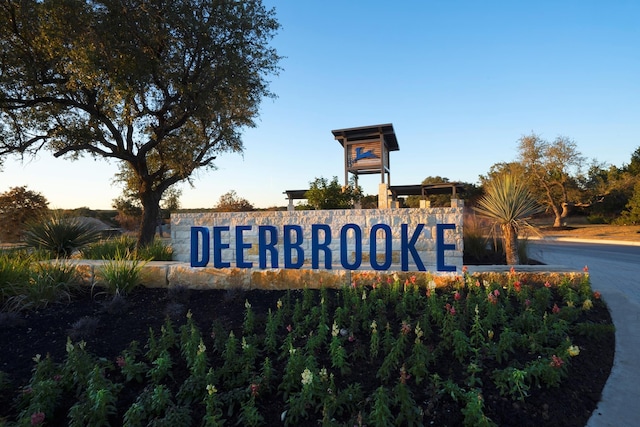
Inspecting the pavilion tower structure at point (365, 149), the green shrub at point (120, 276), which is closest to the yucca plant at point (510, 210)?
the green shrub at point (120, 276)

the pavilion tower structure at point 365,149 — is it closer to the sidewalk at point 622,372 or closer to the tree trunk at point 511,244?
the tree trunk at point 511,244

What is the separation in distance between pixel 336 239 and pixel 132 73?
791cm

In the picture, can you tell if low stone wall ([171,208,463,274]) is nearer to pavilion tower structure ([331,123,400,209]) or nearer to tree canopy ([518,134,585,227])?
pavilion tower structure ([331,123,400,209])

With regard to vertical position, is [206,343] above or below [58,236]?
below

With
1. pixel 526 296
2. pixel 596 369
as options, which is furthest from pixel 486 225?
pixel 596 369

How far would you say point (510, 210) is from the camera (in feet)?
20.3

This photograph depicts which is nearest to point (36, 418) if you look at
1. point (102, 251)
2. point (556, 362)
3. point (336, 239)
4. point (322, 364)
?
point (322, 364)

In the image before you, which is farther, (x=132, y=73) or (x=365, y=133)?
(x=365, y=133)

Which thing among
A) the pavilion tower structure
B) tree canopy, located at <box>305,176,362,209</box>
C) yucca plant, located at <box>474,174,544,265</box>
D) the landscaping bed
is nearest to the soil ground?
the landscaping bed

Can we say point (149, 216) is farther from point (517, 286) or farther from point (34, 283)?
point (517, 286)

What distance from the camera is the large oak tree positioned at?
988 centimetres

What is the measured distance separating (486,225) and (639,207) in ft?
80.5

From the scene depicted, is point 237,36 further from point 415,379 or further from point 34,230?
point 415,379

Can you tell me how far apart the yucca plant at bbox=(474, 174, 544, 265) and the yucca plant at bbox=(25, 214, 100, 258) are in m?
7.65
